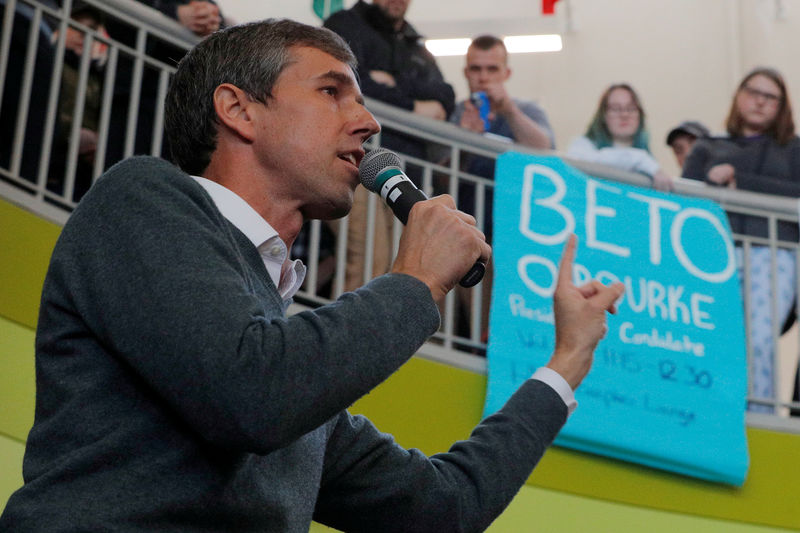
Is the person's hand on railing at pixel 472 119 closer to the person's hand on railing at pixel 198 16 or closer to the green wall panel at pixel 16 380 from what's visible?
the person's hand on railing at pixel 198 16

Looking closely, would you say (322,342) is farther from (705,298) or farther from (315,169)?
(705,298)

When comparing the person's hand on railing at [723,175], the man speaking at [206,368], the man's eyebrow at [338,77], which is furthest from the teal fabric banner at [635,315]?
the man speaking at [206,368]

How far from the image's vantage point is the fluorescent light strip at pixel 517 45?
7430mm

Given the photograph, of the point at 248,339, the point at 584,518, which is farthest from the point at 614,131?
the point at 248,339

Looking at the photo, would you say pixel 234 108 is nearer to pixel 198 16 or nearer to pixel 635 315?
pixel 198 16

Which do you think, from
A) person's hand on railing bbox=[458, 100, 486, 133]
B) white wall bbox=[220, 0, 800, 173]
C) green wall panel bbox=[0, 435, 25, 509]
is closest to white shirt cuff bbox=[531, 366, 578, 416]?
green wall panel bbox=[0, 435, 25, 509]

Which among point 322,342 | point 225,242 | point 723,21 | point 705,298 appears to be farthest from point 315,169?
point 723,21

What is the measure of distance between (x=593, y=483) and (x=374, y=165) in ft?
8.36

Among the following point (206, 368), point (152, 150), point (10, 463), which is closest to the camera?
point (206, 368)

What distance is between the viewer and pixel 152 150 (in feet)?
11.0

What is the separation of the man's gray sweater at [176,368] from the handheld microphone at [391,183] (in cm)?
17

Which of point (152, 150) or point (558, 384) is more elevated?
point (152, 150)

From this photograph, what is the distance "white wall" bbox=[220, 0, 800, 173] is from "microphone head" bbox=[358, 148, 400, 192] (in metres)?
6.15

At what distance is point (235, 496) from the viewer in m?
1.00
